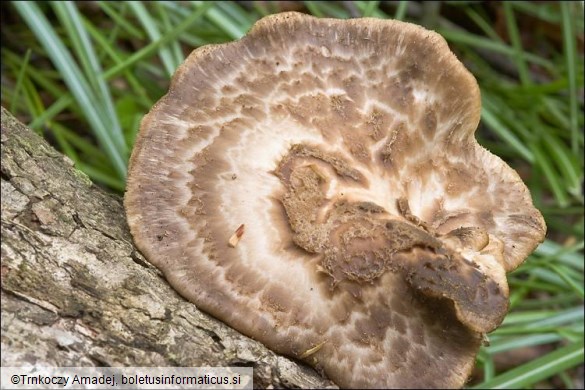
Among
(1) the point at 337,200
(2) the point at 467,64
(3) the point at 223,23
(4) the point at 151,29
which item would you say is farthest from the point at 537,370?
(4) the point at 151,29

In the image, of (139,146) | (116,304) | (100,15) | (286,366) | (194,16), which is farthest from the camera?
(100,15)

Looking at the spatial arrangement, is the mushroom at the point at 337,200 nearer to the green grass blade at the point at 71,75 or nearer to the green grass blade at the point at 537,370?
the green grass blade at the point at 537,370

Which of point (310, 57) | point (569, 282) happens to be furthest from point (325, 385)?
point (569, 282)

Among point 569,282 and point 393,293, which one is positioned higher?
point 393,293

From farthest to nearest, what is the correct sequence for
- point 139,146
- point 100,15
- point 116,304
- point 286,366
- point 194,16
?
point 100,15 < point 194,16 < point 139,146 < point 286,366 < point 116,304

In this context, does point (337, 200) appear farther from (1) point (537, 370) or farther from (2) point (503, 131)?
(2) point (503, 131)

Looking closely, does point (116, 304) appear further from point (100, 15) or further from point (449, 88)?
point (100, 15)
